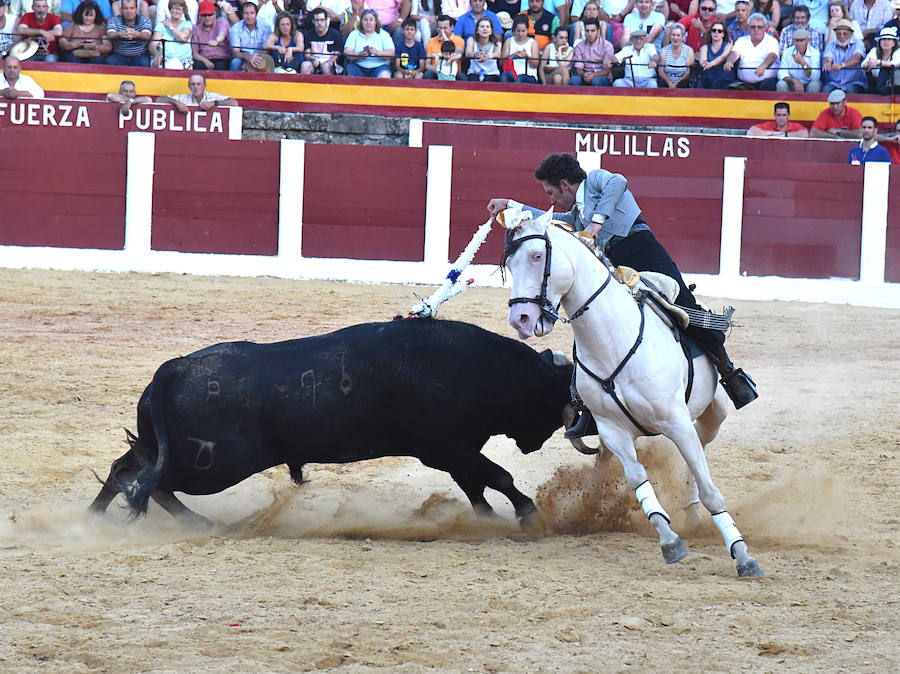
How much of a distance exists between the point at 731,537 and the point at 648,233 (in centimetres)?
132

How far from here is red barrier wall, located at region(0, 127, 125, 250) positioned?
1167 centimetres

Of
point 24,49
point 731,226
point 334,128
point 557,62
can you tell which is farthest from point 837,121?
point 24,49

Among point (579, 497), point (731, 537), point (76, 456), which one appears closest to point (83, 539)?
point (76, 456)

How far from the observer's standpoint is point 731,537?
4062 millimetres

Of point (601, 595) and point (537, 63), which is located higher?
point (537, 63)

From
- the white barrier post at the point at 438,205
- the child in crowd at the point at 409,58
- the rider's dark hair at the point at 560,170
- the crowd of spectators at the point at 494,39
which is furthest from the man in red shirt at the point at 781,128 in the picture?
the rider's dark hair at the point at 560,170

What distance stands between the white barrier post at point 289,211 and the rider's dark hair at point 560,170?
24.6 ft

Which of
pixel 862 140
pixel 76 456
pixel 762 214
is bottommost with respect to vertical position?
pixel 76 456

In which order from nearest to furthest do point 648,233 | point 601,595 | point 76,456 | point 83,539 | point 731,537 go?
point 601,595 → point 731,537 → point 83,539 → point 648,233 → point 76,456

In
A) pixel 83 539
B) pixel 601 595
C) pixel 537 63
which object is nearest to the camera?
pixel 601 595

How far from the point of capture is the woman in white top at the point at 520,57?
43.8 ft

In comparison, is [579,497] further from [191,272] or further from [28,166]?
[28,166]

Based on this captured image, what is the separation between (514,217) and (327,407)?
1120mm

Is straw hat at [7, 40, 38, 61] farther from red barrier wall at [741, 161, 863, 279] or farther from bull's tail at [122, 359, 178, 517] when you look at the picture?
bull's tail at [122, 359, 178, 517]
